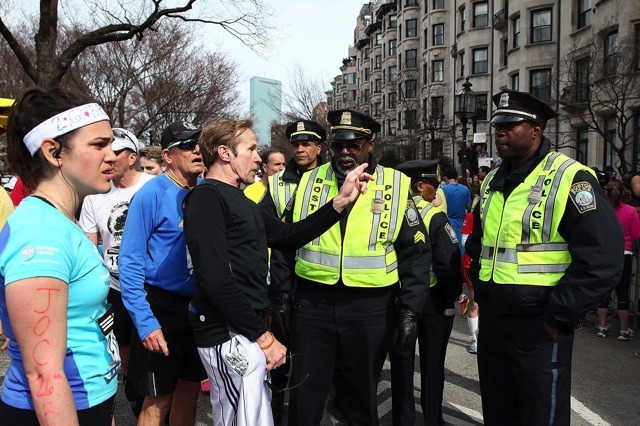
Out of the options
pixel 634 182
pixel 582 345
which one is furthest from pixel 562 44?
pixel 582 345

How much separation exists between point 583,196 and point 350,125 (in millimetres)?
1482

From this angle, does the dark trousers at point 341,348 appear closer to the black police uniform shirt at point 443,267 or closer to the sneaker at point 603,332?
the black police uniform shirt at point 443,267

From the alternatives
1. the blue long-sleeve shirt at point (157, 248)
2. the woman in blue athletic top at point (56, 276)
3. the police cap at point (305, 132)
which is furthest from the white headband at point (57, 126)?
the police cap at point (305, 132)

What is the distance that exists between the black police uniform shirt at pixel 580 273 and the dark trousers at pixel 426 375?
1104 mm

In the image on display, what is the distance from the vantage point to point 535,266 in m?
3.08

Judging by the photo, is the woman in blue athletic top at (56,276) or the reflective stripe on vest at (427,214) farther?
the reflective stripe on vest at (427,214)

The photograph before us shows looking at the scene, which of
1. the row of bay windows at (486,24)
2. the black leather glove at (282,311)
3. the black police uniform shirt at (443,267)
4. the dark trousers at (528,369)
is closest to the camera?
the dark trousers at (528,369)

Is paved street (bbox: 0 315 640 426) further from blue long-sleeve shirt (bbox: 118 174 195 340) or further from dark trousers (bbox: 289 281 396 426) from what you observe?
blue long-sleeve shirt (bbox: 118 174 195 340)

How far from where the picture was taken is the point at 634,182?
7.56 metres

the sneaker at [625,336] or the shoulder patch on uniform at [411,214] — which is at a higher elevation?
the shoulder patch on uniform at [411,214]

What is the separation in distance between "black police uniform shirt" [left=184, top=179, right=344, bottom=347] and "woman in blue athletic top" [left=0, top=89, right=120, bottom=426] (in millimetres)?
572

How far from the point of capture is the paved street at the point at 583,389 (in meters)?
4.48

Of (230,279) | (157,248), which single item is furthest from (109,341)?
(157,248)

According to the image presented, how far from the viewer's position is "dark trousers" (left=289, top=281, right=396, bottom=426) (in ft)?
11.1
